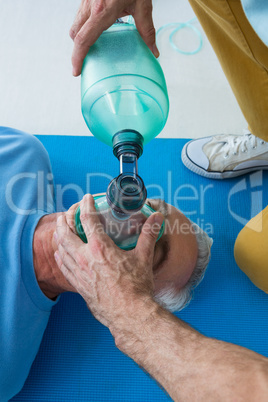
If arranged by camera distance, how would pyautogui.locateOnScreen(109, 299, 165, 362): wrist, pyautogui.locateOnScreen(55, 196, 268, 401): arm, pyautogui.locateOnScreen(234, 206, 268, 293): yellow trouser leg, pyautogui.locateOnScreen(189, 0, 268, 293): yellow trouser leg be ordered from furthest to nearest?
pyautogui.locateOnScreen(234, 206, 268, 293): yellow trouser leg
pyautogui.locateOnScreen(189, 0, 268, 293): yellow trouser leg
pyautogui.locateOnScreen(109, 299, 165, 362): wrist
pyautogui.locateOnScreen(55, 196, 268, 401): arm

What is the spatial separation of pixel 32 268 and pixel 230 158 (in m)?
0.89

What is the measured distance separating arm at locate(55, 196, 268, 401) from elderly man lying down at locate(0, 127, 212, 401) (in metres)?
0.20

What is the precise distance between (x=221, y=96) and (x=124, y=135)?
1.21 m

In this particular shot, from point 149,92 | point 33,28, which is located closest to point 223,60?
point 149,92

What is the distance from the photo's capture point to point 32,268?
97cm

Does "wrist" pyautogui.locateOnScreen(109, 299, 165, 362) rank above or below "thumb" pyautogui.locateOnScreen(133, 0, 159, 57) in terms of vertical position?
below

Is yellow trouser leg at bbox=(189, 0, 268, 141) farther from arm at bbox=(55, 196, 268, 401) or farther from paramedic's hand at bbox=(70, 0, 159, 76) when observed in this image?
arm at bbox=(55, 196, 268, 401)

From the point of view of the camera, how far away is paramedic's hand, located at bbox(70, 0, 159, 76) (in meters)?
0.83

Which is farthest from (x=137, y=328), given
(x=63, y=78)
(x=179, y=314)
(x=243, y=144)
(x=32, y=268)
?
(x=63, y=78)

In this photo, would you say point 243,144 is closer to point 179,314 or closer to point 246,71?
point 246,71

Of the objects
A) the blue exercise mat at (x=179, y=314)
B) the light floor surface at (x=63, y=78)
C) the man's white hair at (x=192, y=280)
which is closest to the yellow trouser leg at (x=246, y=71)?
the blue exercise mat at (x=179, y=314)

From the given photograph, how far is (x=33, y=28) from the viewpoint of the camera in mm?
1928

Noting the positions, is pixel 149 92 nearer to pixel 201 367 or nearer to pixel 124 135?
pixel 124 135

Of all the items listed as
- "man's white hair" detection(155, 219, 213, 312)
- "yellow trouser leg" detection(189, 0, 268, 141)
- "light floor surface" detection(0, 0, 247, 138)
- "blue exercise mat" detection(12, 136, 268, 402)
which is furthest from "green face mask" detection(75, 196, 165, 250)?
"light floor surface" detection(0, 0, 247, 138)
